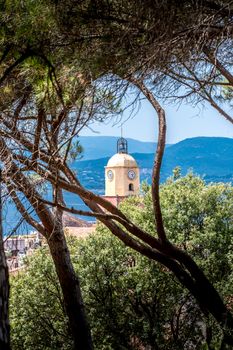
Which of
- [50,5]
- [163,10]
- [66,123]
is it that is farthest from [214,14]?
[66,123]

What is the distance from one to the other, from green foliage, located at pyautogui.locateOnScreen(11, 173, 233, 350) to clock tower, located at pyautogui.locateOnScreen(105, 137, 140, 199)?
29770mm

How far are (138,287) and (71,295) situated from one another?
136cm

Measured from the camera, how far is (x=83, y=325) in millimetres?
4875

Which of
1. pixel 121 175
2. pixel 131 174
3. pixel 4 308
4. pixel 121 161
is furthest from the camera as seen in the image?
pixel 131 174

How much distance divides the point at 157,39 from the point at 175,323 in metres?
3.74

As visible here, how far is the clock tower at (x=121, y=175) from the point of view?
37375mm

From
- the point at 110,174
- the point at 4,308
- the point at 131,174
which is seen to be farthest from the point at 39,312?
the point at 110,174

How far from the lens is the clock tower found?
123 ft

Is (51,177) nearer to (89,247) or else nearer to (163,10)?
(163,10)

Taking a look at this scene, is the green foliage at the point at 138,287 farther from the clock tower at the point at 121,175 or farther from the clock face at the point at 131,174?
the clock face at the point at 131,174

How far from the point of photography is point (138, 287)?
6.16 meters

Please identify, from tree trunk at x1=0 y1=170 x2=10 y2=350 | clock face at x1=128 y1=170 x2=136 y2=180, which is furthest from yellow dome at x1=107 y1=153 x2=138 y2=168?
tree trunk at x1=0 y1=170 x2=10 y2=350

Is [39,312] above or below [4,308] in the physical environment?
below

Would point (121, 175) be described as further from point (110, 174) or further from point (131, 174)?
point (110, 174)
